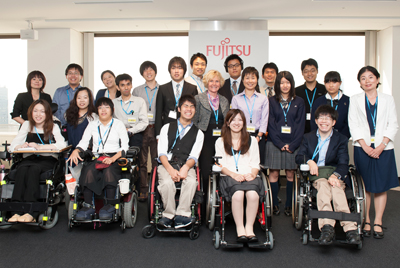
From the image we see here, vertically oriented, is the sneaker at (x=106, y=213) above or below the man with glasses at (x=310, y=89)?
below

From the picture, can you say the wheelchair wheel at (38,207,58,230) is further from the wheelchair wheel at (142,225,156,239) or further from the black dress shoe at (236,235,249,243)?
the black dress shoe at (236,235,249,243)

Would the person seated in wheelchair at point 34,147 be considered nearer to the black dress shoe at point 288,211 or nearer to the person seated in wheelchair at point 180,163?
the person seated in wheelchair at point 180,163

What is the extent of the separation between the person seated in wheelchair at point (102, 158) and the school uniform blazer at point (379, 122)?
89.0 inches

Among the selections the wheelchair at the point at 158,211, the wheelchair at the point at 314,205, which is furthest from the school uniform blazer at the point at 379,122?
the wheelchair at the point at 158,211

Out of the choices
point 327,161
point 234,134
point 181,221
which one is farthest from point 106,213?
point 327,161

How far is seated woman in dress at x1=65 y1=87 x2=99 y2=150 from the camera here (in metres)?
3.59

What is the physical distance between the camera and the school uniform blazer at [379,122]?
3.03 m

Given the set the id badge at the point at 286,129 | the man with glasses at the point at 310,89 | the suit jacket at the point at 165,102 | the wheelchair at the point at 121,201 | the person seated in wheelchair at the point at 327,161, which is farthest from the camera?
the man with glasses at the point at 310,89

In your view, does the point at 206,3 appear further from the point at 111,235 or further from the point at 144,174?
the point at 111,235

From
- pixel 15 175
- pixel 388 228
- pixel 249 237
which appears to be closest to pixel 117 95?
pixel 15 175

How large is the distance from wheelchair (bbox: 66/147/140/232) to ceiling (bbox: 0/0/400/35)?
2532 millimetres

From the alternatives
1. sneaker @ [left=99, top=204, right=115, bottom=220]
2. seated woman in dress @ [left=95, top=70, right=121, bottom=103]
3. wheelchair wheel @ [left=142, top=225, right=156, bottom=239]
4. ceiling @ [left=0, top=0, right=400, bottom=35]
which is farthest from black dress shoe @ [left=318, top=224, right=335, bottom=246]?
ceiling @ [left=0, top=0, right=400, bottom=35]

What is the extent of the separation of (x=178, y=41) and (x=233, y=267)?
4.92m

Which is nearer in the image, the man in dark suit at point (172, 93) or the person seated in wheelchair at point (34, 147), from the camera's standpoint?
the person seated in wheelchair at point (34, 147)
